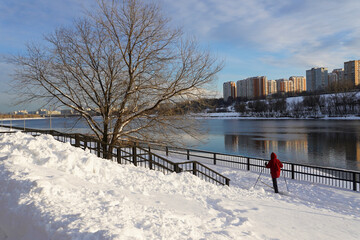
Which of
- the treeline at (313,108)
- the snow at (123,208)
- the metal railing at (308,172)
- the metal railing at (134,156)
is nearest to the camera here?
the snow at (123,208)

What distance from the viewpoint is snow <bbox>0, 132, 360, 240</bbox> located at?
3.68 metres

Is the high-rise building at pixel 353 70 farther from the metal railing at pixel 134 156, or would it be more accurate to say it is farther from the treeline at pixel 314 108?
the metal railing at pixel 134 156

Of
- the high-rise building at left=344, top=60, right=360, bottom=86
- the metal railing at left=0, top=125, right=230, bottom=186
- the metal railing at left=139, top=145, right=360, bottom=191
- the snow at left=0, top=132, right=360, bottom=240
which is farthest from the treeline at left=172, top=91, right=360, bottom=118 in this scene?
the snow at left=0, top=132, right=360, bottom=240

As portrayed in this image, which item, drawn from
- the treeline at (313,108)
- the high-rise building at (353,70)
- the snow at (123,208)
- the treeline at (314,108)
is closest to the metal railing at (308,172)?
the snow at (123,208)

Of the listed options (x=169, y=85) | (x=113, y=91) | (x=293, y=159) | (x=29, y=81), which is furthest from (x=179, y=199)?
(x=293, y=159)

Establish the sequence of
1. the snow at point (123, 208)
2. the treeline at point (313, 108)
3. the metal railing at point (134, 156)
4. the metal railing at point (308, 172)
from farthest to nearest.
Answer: the treeline at point (313, 108)
the metal railing at point (308, 172)
the metal railing at point (134, 156)
the snow at point (123, 208)

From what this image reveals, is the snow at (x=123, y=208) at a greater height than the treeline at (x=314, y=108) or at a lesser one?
lesser

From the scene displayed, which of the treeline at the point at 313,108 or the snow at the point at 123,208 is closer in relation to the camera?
the snow at the point at 123,208

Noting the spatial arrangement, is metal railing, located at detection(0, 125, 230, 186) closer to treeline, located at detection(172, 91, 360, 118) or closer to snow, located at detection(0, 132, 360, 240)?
snow, located at detection(0, 132, 360, 240)

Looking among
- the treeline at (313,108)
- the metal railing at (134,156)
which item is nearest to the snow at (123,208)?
the metal railing at (134,156)

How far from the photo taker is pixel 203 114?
1309 cm

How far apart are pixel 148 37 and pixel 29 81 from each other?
20.2ft

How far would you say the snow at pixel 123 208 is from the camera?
368 cm

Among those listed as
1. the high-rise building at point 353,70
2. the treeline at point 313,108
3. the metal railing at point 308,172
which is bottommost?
the metal railing at point 308,172
